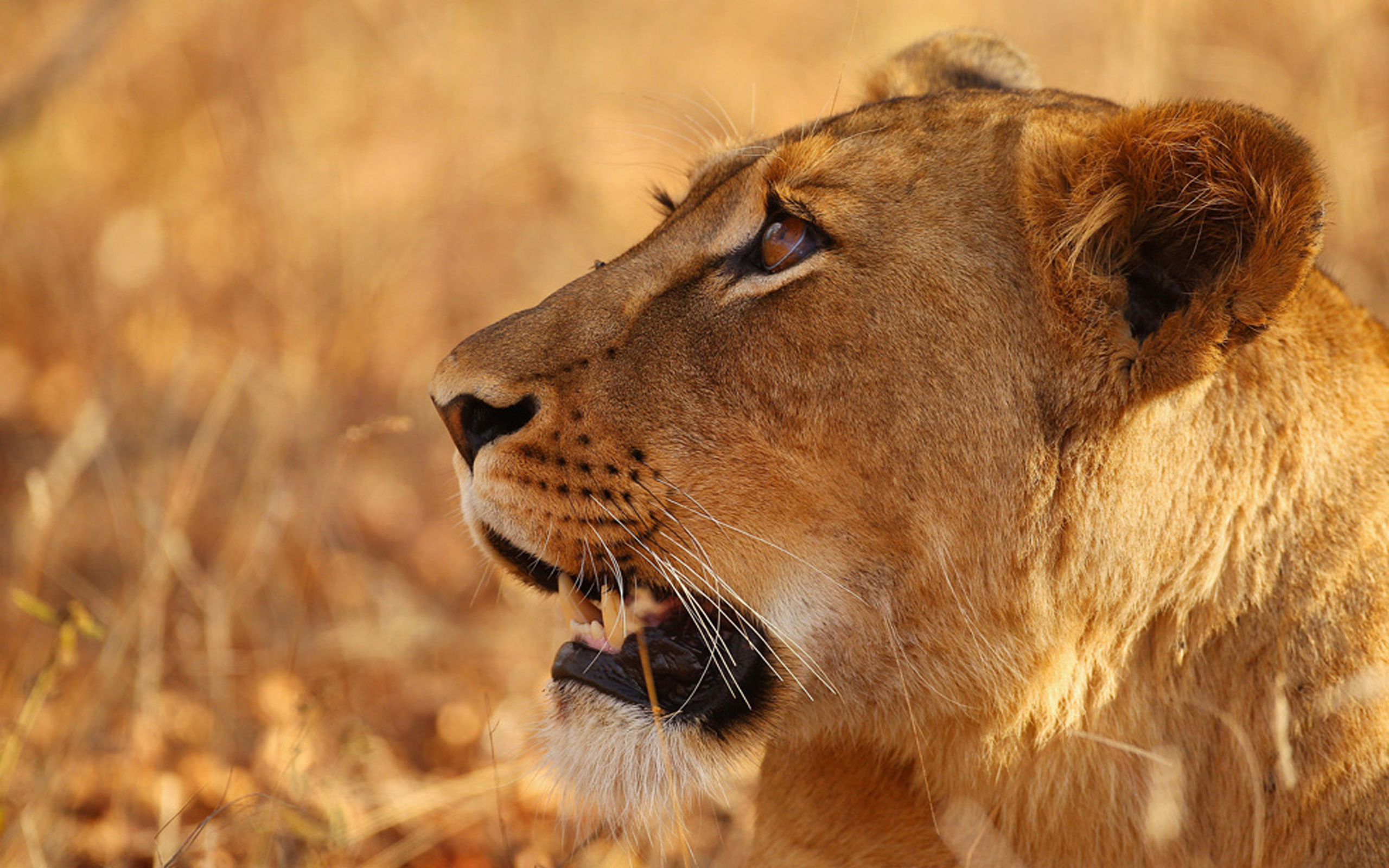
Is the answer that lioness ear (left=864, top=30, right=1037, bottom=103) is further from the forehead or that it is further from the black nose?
the black nose

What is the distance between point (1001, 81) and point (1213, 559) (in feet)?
4.27

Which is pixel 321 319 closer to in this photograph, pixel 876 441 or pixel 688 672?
pixel 688 672

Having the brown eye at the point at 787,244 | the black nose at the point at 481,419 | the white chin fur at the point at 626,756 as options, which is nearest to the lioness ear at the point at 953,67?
the brown eye at the point at 787,244

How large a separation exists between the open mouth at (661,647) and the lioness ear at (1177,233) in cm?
76

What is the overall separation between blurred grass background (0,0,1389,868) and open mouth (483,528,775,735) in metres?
0.37

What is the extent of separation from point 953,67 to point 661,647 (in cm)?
144

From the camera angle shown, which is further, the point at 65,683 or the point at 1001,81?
the point at 65,683

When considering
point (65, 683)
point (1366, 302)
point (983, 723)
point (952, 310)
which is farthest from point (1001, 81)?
point (65, 683)

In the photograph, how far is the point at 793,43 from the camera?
29.9 feet

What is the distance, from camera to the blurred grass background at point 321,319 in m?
3.37

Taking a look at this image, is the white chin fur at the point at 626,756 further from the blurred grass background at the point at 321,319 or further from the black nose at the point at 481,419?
the black nose at the point at 481,419

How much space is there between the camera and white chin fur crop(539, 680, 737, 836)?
2258 mm

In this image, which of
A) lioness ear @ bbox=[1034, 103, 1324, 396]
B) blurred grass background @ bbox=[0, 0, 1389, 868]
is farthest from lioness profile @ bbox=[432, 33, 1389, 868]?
blurred grass background @ bbox=[0, 0, 1389, 868]

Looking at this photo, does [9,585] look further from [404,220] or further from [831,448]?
[831,448]
